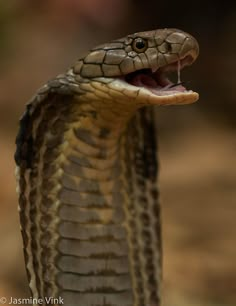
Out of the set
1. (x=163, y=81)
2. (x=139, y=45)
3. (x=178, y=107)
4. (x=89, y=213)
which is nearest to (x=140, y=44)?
(x=139, y=45)

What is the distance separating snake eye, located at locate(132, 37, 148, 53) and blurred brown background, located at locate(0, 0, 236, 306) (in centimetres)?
161

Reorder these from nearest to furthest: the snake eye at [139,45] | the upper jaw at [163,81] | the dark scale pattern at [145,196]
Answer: the upper jaw at [163,81]
the snake eye at [139,45]
the dark scale pattern at [145,196]

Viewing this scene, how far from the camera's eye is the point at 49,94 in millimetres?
1900

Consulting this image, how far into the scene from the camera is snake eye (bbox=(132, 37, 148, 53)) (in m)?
1.97

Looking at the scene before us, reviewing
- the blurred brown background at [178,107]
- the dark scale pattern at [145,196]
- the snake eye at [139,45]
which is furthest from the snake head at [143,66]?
the blurred brown background at [178,107]

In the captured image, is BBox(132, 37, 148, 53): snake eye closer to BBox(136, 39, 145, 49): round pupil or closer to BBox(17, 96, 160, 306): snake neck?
BBox(136, 39, 145, 49): round pupil

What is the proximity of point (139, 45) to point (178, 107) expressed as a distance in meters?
3.90

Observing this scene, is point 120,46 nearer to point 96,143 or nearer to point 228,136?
point 96,143

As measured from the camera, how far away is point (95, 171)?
Result: 203 centimetres

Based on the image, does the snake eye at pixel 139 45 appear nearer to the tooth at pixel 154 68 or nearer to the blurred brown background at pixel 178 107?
the tooth at pixel 154 68

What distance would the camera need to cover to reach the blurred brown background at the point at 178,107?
12.5ft

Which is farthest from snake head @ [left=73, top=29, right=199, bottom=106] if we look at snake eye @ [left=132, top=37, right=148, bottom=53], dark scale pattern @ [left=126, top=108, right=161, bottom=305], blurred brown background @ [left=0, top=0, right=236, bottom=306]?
blurred brown background @ [left=0, top=0, right=236, bottom=306]

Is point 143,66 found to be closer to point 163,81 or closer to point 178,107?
point 163,81

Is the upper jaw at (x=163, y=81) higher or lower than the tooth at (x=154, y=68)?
lower
